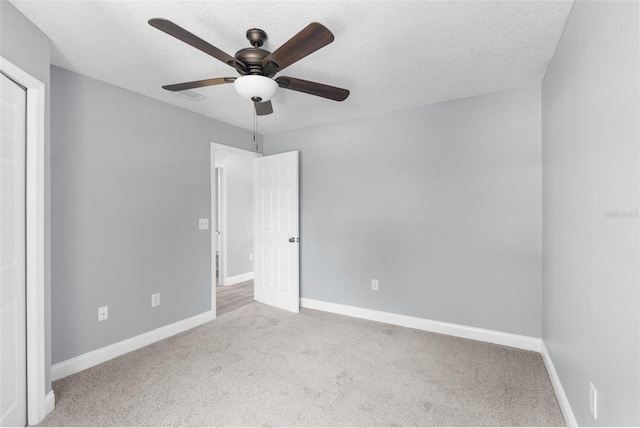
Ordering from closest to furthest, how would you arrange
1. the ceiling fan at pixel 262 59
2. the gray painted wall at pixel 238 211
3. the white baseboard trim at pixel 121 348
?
the ceiling fan at pixel 262 59 → the white baseboard trim at pixel 121 348 → the gray painted wall at pixel 238 211

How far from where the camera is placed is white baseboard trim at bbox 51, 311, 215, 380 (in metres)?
2.43

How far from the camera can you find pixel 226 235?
5488 mm

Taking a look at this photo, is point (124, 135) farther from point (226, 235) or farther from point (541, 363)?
point (541, 363)

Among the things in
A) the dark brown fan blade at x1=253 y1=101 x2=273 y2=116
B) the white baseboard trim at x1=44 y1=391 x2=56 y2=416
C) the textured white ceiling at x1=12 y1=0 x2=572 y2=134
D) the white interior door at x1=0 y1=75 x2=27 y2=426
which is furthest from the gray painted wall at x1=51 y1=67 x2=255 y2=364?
the dark brown fan blade at x1=253 y1=101 x2=273 y2=116

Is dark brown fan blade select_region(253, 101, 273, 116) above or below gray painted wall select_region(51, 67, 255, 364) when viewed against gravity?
above

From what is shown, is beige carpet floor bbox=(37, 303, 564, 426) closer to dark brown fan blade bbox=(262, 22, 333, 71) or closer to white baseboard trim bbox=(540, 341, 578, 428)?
white baseboard trim bbox=(540, 341, 578, 428)

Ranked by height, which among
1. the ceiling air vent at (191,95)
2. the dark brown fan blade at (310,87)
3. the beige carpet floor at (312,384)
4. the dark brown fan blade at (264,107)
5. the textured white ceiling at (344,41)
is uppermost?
the ceiling air vent at (191,95)

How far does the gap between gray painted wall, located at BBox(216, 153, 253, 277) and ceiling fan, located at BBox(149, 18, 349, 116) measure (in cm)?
360

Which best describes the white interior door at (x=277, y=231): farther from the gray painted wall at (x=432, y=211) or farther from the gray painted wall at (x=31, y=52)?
the gray painted wall at (x=31, y=52)

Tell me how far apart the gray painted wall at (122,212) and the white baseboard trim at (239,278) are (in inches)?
72.1

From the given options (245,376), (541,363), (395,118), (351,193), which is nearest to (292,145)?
(351,193)

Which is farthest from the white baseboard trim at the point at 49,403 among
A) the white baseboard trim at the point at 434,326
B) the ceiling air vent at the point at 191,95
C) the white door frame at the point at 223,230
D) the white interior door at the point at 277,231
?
the white door frame at the point at 223,230

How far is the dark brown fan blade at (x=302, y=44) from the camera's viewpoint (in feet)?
4.70

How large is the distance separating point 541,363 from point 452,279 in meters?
0.97
